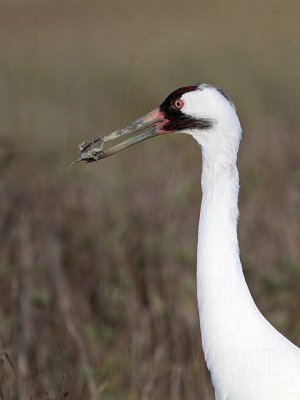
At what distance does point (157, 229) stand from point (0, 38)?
16.2 m

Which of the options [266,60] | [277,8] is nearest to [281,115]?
[266,60]

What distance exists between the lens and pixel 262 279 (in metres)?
7.84

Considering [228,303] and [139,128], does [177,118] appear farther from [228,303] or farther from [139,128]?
[228,303]

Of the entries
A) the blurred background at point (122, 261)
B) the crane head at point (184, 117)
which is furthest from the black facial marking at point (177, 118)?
the blurred background at point (122, 261)

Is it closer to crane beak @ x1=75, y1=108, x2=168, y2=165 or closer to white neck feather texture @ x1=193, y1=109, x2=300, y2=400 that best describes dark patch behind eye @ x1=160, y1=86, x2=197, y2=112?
crane beak @ x1=75, y1=108, x2=168, y2=165

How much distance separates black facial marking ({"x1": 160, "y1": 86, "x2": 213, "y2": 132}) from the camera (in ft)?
15.9

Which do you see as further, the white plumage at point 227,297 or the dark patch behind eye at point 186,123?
the dark patch behind eye at point 186,123

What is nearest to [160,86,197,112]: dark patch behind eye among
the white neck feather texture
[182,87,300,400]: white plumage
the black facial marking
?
the black facial marking

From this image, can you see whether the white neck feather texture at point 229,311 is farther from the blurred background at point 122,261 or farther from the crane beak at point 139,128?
the blurred background at point 122,261

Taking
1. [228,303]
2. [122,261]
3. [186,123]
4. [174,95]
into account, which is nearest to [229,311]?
[228,303]

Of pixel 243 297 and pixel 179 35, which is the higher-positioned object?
pixel 179 35

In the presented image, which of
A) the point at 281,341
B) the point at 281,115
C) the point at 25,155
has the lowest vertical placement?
the point at 281,341

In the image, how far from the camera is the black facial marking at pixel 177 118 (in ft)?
15.9

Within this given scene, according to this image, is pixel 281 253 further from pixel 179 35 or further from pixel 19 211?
pixel 179 35
